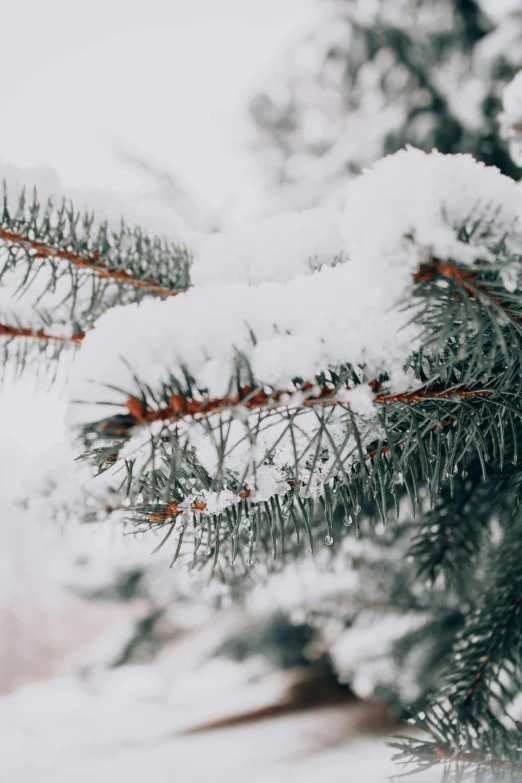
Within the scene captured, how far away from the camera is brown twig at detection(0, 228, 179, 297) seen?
20.6 inches

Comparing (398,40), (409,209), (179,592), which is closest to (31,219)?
(409,209)

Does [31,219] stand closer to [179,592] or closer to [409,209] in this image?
[409,209]

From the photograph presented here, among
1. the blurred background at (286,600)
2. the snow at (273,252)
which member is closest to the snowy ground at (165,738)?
the blurred background at (286,600)

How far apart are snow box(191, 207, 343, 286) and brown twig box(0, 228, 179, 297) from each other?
0.06 meters

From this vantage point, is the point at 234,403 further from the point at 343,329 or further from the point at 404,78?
the point at 404,78

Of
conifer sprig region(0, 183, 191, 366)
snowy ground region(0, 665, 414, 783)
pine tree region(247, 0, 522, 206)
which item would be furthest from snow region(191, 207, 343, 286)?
snowy ground region(0, 665, 414, 783)

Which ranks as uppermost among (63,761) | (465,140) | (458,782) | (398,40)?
(398,40)

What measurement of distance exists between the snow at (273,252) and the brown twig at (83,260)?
0.20ft

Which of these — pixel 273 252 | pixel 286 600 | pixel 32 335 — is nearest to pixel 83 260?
pixel 32 335

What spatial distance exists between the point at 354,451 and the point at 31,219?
421mm

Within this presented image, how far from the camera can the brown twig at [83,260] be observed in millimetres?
522

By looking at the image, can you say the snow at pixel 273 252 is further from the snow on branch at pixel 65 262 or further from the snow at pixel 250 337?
the snow at pixel 250 337

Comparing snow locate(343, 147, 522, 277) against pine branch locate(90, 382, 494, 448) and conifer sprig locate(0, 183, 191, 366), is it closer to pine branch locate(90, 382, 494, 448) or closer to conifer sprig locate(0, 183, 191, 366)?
pine branch locate(90, 382, 494, 448)

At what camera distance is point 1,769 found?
89.4 inches
